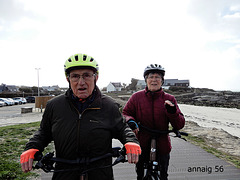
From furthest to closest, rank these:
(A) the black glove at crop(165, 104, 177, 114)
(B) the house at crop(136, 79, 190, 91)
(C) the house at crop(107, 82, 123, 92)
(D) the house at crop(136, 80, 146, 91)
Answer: (C) the house at crop(107, 82, 123, 92)
(B) the house at crop(136, 79, 190, 91)
(D) the house at crop(136, 80, 146, 91)
(A) the black glove at crop(165, 104, 177, 114)

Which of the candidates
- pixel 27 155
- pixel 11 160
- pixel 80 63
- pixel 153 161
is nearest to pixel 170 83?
pixel 11 160

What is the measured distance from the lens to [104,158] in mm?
1840

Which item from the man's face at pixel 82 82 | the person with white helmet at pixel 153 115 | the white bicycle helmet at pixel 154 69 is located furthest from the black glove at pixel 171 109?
the man's face at pixel 82 82

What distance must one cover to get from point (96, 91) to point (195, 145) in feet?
19.9

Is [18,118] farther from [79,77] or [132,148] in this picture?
[132,148]

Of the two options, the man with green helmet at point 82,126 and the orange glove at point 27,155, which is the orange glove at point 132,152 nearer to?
the man with green helmet at point 82,126

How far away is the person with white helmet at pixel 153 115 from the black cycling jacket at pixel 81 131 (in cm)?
77

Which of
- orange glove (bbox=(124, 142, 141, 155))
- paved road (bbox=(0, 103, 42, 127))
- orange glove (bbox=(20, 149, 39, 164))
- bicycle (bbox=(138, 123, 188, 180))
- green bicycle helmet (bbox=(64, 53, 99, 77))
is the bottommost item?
paved road (bbox=(0, 103, 42, 127))

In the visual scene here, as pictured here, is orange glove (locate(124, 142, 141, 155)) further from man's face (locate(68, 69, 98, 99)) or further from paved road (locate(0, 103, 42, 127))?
paved road (locate(0, 103, 42, 127))

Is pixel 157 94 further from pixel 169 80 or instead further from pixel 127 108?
pixel 169 80

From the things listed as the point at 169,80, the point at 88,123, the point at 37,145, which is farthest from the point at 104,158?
the point at 169,80

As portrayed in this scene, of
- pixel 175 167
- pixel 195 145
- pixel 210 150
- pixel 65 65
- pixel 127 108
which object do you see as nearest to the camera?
pixel 65 65

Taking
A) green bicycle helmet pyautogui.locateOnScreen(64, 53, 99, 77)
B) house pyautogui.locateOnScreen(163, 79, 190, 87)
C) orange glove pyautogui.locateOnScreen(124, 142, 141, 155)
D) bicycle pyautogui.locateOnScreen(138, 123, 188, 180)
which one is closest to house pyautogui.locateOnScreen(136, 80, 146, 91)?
house pyautogui.locateOnScreen(163, 79, 190, 87)

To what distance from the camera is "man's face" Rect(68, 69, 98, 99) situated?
2041 millimetres
